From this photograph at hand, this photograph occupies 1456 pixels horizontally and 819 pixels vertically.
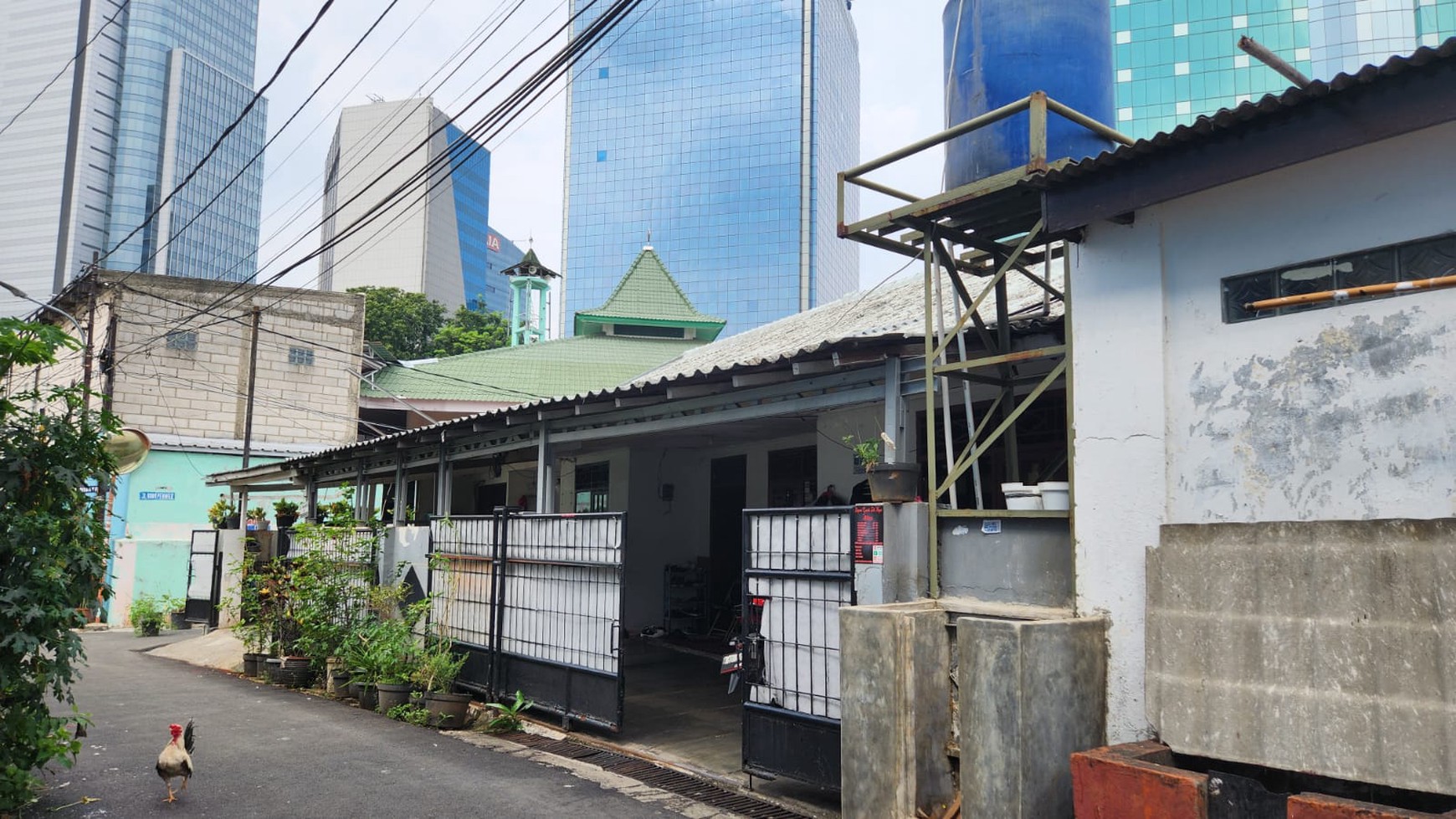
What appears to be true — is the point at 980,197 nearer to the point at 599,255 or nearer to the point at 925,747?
the point at 925,747

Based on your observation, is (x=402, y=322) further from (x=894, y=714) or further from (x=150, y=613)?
(x=894, y=714)

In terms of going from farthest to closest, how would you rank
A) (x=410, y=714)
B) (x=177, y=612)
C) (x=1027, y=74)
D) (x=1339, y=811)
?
(x=177, y=612) < (x=410, y=714) < (x=1027, y=74) < (x=1339, y=811)

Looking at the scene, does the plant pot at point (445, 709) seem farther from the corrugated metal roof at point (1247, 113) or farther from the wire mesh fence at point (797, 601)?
the corrugated metal roof at point (1247, 113)

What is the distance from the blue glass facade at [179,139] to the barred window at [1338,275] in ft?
381

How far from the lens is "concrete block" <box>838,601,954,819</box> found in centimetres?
579

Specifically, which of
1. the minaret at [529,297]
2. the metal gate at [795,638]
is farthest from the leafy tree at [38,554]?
the minaret at [529,297]

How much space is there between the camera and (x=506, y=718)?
9.60 m

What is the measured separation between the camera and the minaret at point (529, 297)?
42.6 metres

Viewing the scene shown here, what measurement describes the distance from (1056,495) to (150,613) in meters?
20.2

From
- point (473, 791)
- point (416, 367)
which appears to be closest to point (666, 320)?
point (416, 367)

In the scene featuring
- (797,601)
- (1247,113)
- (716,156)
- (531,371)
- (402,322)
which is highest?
(716,156)

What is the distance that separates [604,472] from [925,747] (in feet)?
36.2

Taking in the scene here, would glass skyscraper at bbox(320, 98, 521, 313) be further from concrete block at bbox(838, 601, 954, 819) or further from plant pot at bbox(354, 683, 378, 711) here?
concrete block at bbox(838, 601, 954, 819)

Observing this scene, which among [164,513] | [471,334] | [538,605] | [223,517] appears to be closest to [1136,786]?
[538,605]
